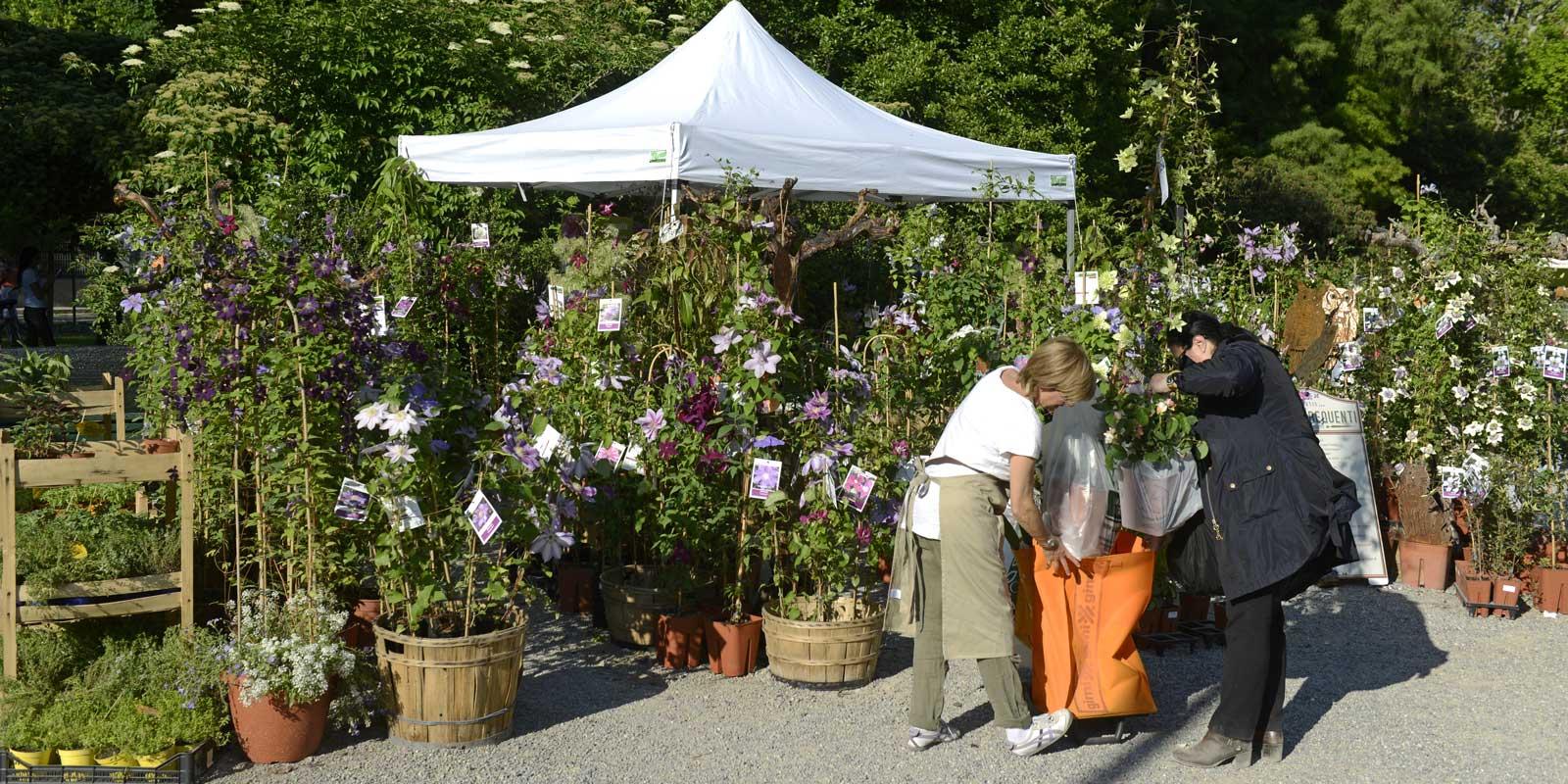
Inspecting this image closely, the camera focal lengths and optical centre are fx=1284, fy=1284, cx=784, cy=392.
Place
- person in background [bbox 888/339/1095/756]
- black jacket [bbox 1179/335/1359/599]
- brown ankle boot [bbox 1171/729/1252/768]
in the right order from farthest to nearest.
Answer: brown ankle boot [bbox 1171/729/1252/768] → black jacket [bbox 1179/335/1359/599] → person in background [bbox 888/339/1095/756]

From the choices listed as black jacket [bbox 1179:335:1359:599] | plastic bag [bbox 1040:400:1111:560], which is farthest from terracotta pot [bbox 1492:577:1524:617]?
plastic bag [bbox 1040:400:1111:560]

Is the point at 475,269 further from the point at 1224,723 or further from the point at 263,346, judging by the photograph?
the point at 1224,723

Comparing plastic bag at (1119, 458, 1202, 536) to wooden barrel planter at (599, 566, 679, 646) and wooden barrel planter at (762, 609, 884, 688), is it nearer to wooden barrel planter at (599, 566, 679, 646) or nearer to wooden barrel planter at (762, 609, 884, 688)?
wooden barrel planter at (762, 609, 884, 688)

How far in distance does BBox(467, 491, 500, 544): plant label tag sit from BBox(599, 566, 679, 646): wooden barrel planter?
134 cm

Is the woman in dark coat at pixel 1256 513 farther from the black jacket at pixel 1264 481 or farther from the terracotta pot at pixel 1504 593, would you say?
the terracotta pot at pixel 1504 593

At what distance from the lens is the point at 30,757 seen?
366cm

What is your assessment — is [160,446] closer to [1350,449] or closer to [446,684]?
[446,684]

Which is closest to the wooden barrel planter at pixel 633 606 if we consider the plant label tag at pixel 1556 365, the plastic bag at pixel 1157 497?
the plastic bag at pixel 1157 497

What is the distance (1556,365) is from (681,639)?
454 centimetres

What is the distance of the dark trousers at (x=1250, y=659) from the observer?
401 centimetres

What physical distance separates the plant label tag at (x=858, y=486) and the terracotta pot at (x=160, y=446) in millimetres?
2329

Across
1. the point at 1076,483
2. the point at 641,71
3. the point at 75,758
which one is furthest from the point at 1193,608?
the point at 641,71

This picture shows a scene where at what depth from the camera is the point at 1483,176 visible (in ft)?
86.4

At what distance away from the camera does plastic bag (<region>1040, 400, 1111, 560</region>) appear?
4.11 metres
